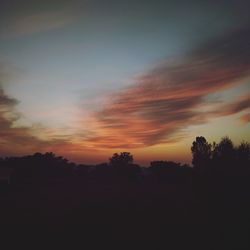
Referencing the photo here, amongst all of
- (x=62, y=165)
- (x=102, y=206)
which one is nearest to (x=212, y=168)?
(x=102, y=206)

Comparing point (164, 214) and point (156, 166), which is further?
point (156, 166)

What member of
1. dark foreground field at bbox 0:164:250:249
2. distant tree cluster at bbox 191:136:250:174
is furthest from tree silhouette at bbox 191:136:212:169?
dark foreground field at bbox 0:164:250:249

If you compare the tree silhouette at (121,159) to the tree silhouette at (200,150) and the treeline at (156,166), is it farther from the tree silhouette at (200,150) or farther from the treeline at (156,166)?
the tree silhouette at (200,150)

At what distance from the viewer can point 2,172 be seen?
57.4 metres

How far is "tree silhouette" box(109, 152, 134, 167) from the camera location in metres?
76.8

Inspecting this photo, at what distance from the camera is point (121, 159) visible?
78.2 m

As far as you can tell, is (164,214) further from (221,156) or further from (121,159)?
(121,159)

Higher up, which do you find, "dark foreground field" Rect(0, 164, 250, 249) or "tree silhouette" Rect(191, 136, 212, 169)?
"tree silhouette" Rect(191, 136, 212, 169)

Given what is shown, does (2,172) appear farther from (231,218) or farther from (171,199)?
(231,218)

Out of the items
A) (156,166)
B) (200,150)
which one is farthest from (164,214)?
(156,166)

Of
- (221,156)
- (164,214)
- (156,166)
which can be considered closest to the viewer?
(164,214)

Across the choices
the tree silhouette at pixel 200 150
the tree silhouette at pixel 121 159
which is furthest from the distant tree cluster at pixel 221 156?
the tree silhouette at pixel 121 159

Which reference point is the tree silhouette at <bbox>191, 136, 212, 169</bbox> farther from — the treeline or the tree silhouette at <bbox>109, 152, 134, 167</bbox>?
the tree silhouette at <bbox>109, 152, 134, 167</bbox>

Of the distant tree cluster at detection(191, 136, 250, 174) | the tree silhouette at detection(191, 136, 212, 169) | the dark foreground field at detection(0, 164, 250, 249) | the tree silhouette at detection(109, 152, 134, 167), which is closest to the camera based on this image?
the dark foreground field at detection(0, 164, 250, 249)
